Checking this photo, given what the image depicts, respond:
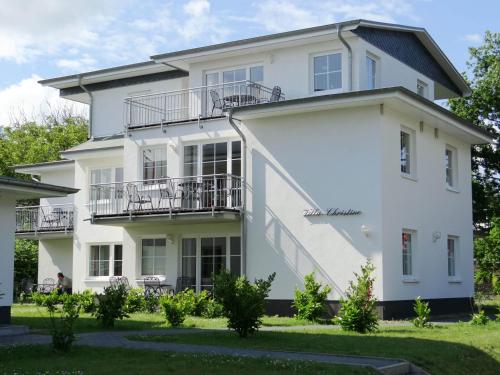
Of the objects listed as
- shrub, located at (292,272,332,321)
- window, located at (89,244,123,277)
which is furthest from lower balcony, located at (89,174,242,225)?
shrub, located at (292,272,332,321)

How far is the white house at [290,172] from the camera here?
21.1 meters

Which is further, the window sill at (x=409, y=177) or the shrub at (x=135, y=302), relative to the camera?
the shrub at (x=135, y=302)

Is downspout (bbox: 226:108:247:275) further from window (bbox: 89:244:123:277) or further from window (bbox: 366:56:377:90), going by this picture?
window (bbox: 89:244:123:277)

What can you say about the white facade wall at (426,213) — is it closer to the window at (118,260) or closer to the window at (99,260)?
the window at (118,260)

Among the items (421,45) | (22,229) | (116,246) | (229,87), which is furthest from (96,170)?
(421,45)

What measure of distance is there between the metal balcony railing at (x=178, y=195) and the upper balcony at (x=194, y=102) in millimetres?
2094

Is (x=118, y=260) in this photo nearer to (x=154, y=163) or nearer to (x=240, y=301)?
(x=154, y=163)

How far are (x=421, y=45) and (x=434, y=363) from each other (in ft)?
57.7

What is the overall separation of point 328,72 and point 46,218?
47.2ft

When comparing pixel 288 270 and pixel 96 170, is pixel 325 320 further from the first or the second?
pixel 96 170

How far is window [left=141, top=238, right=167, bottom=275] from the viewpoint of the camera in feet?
83.7

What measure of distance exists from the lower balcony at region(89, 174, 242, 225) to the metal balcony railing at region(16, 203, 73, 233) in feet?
15.8

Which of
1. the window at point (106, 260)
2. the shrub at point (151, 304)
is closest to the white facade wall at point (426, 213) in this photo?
the shrub at point (151, 304)

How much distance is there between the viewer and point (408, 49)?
26.4 metres
